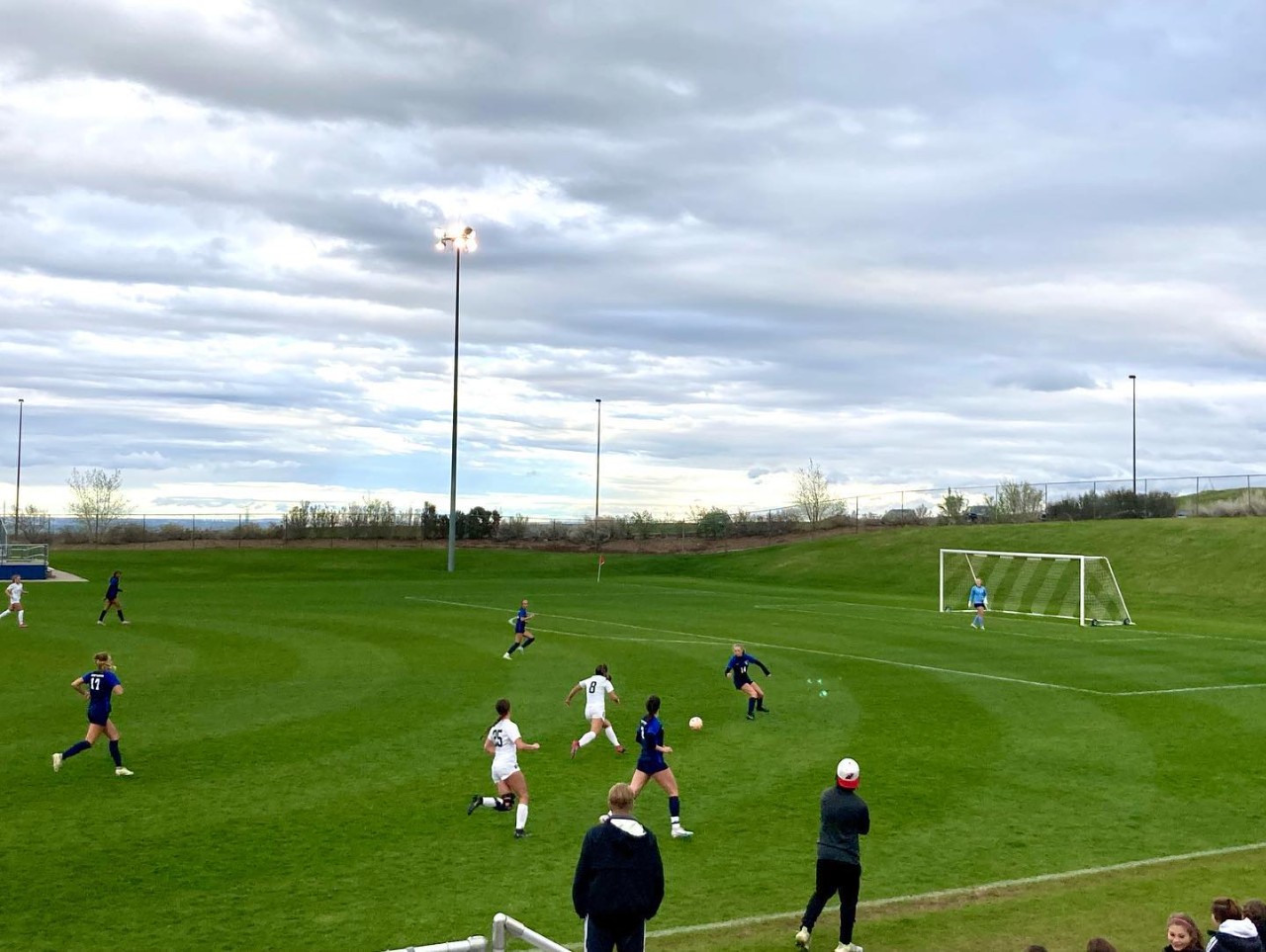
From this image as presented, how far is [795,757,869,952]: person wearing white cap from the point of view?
37.4 ft

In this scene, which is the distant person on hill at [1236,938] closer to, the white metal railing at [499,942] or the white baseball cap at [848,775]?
the white baseball cap at [848,775]

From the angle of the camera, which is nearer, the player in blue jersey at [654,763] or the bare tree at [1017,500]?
the player in blue jersey at [654,763]

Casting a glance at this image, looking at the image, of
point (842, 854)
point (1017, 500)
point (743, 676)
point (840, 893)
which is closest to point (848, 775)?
point (842, 854)

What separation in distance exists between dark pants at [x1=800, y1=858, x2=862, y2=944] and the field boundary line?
3.53 feet

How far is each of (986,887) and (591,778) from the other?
7.27 metres

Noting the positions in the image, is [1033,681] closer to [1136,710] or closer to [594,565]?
[1136,710]

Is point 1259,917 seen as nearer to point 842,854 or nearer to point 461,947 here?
point 842,854

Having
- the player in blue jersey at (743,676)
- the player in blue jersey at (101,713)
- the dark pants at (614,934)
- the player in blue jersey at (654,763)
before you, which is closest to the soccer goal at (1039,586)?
the player in blue jersey at (743,676)

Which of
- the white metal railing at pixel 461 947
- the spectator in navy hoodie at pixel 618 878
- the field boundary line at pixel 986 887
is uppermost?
the white metal railing at pixel 461 947

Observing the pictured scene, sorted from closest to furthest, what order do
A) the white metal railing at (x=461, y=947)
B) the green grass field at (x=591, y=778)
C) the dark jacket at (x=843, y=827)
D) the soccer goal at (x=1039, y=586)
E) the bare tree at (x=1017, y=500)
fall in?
the white metal railing at (x=461, y=947) < the dark jacket at (x=843, y=827) < the green grass field at (x=591, y=778) < the soccer goal at (x=1039, y=586) < the bare tree at (x=1017, y=500)

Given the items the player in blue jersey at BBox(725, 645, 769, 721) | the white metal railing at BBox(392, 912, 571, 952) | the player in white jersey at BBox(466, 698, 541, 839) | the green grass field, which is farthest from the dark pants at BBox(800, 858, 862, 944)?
the player in blue jersey at BBox(725, 645, 769, 721)

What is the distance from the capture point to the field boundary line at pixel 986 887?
482 inches

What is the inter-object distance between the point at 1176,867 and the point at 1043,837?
1831 mm

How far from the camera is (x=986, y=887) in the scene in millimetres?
13664
